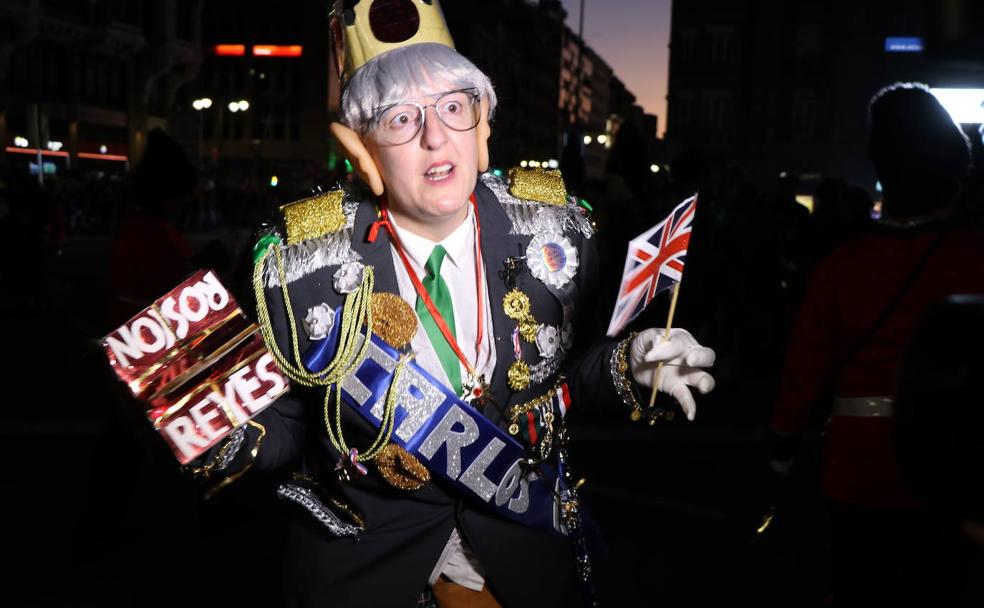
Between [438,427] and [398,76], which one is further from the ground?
[398,76]

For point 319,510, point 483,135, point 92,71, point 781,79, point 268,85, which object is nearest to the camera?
point 319,510

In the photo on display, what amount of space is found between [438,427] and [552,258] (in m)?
0.51

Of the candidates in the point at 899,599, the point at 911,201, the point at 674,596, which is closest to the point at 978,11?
the point at 911,201

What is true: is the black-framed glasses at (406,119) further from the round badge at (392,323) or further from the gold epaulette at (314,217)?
the round badge at (392,323)

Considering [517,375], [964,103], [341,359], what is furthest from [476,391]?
[964,103]

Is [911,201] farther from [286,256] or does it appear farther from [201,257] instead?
[201,257]

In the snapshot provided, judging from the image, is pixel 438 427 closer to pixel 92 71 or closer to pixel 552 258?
pixel 552 258

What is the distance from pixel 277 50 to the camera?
240ft

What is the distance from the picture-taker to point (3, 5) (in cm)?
3250

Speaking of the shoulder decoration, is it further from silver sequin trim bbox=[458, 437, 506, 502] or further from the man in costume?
silver sequin trim bbox=[458, 437, 506, 502]

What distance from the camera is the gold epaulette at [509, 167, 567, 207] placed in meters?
2.69

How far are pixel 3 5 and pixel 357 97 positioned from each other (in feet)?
114

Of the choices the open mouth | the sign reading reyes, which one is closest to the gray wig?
the open mouth

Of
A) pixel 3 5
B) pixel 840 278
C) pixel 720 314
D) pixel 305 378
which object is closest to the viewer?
pixel 305 378
